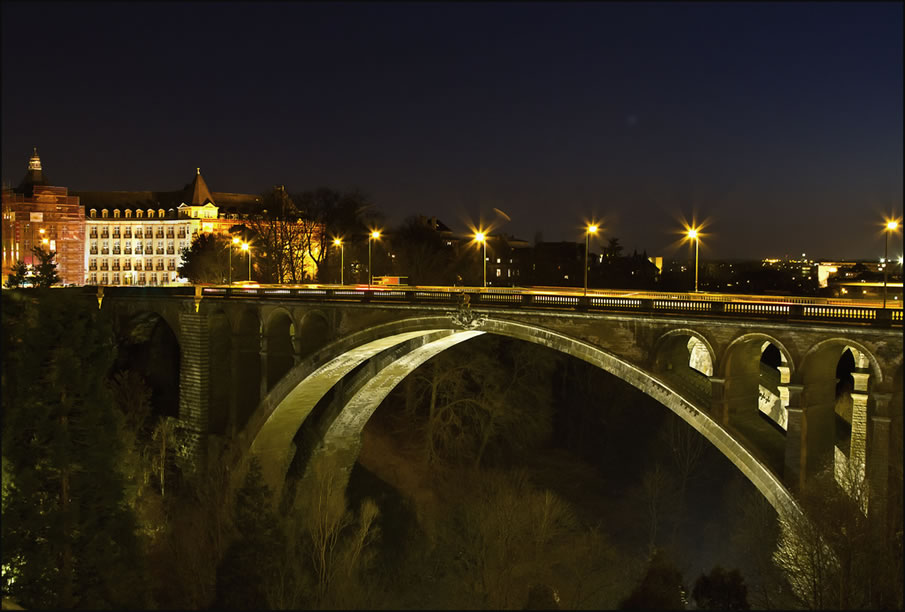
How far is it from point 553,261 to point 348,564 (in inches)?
2468

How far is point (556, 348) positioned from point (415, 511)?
1846 centimetres

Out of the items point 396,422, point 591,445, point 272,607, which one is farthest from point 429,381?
point 272,607

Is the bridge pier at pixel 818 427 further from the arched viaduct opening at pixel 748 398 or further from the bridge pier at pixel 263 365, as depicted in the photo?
the bridge pier at pixel 263 365

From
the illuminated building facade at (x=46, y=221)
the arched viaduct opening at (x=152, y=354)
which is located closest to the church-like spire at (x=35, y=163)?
the illuminated building facade at (x=46, y=221)

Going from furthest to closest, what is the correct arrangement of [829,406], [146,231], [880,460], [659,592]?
[146,231] → [659,592] → [829,406] → [880,460]

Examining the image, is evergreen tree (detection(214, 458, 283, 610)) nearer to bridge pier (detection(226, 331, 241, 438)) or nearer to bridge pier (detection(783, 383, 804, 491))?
bridge pier (detection(226, 331, 241, 438))

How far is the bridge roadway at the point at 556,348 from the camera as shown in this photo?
1931 cm

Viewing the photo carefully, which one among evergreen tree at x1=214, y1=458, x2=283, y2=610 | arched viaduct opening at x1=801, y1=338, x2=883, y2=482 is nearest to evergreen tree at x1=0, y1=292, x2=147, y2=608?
evergreen tree at x1=214, y1=458, x2=283, y2=610

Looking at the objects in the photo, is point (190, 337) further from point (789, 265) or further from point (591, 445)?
point (789, 265)

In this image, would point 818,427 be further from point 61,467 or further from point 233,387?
point 233,387

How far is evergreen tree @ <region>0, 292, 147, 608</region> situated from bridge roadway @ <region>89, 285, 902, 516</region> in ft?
29.7

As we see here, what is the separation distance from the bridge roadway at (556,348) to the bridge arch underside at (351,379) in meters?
0.07

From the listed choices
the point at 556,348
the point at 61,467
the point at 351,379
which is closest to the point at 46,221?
the point at 351,379

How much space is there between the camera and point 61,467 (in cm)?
2438
